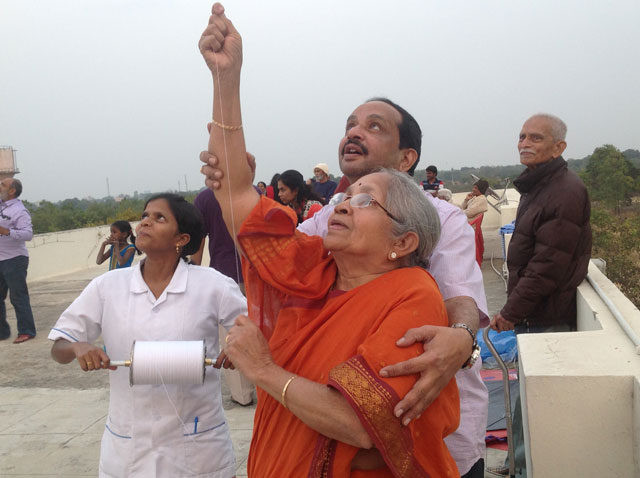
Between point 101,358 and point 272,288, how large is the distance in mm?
822

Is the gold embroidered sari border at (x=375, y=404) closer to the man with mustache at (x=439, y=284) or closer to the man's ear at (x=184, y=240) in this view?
the man with mustache at (x=439, y=284)

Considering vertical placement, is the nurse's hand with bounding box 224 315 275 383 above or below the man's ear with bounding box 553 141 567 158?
below

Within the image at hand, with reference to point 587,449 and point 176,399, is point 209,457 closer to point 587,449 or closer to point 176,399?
point 176,399

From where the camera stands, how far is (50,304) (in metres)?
10.2

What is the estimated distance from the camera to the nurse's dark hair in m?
2.70

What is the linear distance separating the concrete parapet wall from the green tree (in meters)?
16.9

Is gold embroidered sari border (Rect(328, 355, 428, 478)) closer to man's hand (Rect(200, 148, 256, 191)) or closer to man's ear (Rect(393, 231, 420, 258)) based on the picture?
man's ear (Rect(393, 231, 420, 258))

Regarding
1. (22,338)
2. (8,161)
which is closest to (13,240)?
(22,338)

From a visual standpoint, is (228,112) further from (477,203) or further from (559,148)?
(477,203)

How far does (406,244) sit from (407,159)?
547mm

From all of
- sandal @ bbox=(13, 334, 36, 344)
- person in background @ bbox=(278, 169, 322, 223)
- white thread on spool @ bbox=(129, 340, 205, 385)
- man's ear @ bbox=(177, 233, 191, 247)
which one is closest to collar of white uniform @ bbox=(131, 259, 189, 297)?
man's ear @ bbox=(177, 233, 191, 247)

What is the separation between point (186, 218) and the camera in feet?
8.88

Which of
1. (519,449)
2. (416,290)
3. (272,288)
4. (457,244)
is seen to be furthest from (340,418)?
(519,449)

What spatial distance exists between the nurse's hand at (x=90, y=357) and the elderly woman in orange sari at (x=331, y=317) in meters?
0.72
